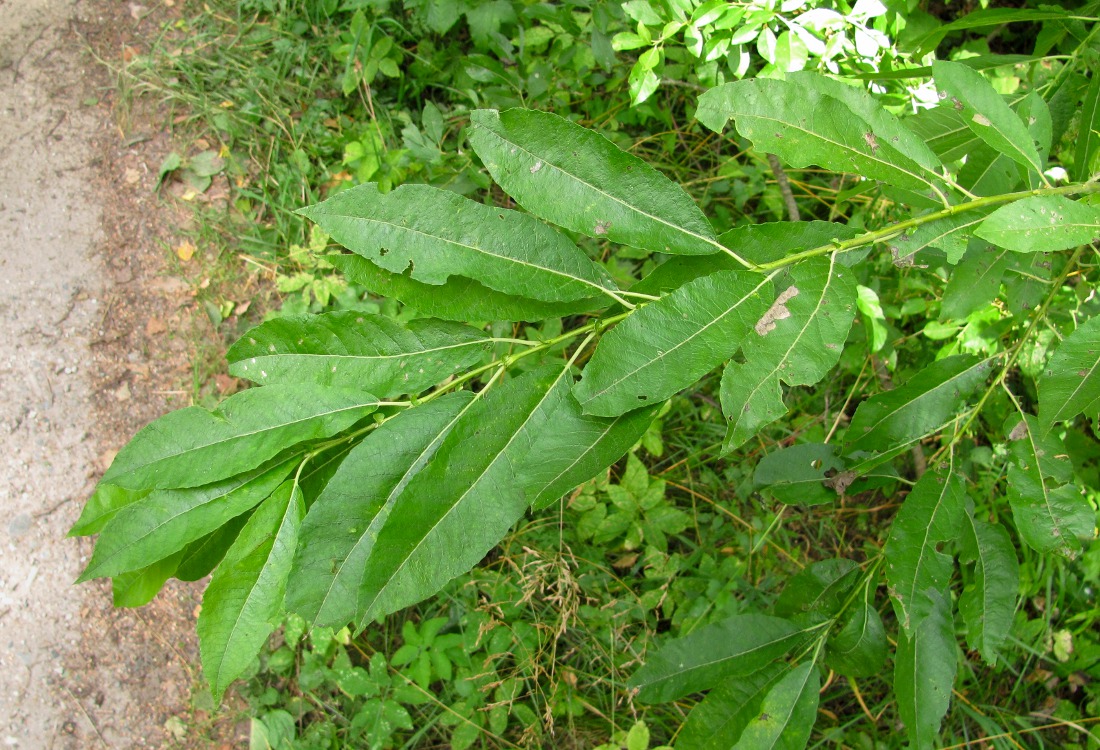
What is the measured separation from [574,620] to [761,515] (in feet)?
2.67

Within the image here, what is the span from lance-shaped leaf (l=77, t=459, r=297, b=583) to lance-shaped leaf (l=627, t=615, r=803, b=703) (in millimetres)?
1131

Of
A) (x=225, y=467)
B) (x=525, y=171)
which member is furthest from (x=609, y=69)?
(x=225, y=467)

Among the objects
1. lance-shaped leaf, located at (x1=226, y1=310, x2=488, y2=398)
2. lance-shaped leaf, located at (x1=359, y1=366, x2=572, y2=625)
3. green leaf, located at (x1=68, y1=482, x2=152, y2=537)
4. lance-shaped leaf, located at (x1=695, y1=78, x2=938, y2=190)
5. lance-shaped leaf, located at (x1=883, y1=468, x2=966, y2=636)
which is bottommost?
lance-shaped leaf, located at (x1=883, y1=468, x2=966, y2=636)

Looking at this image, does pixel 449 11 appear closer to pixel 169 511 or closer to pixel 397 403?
pixel 397 403

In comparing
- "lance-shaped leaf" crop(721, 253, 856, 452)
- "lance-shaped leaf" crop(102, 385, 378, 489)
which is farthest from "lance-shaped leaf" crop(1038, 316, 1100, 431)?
"lance-shaped leaf" crop(102, 385, 378, 489)

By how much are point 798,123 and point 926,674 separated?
4.27 ft

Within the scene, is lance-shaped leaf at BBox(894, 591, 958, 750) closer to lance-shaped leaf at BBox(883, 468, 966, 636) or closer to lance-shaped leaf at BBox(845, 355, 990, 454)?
lance-shaped leaf at BBox(883, 468, 966, 636)

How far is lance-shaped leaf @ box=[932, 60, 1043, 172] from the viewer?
4.21ft

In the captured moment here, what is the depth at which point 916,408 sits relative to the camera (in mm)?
1756

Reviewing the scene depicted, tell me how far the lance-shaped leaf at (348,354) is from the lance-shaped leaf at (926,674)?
1.27 metres

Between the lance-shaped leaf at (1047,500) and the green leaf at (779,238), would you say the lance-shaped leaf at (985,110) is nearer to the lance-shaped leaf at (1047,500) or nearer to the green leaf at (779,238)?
the green leaf at (779,238)

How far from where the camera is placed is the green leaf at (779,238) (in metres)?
1.28

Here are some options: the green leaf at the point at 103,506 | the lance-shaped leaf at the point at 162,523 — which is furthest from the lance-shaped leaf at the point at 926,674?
the green leaf at the point at 103,506

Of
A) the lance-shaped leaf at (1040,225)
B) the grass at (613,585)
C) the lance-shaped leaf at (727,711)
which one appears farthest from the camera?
the grass at (613,585)
